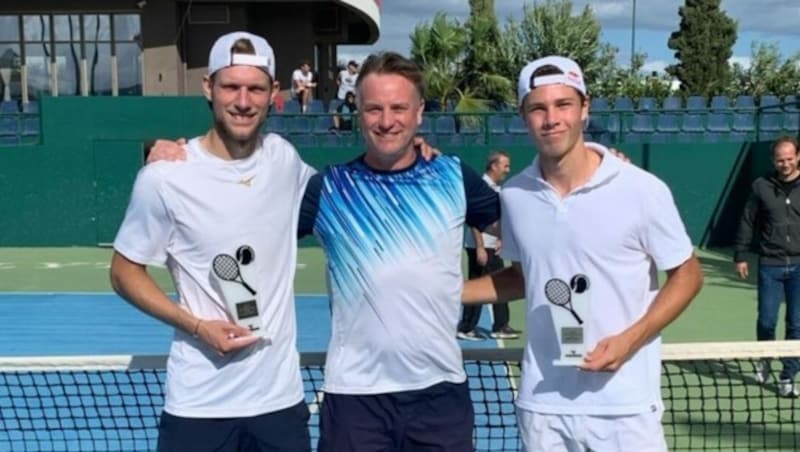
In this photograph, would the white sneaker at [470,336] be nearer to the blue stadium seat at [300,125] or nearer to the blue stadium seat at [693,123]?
the blue stadium seat at [300,125]

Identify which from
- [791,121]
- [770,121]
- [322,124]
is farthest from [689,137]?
[322,124]

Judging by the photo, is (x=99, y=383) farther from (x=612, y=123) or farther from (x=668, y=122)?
(x=668, y=122)

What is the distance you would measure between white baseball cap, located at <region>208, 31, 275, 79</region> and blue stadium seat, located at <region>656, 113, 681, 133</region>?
17610 mm

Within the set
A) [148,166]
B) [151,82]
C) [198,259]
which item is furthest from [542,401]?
[151,82]

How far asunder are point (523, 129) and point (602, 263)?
52.5 ft

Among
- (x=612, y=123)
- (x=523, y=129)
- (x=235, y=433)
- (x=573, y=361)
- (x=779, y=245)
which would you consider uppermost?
(x=612, y=123)

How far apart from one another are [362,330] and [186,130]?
15.9 metres

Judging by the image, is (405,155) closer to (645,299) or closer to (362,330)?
(362,330)

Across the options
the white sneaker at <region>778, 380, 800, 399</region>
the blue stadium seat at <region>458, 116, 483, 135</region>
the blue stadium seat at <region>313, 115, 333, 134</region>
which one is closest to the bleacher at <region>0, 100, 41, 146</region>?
the blue stadium seat at <region>313, 115, 333, 134</region>

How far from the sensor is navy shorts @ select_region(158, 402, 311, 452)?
340 centimetres

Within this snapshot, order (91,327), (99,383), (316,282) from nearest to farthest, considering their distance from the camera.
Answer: (99,383) → (91,327) → (316,282)

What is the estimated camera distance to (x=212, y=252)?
3361 millimetres

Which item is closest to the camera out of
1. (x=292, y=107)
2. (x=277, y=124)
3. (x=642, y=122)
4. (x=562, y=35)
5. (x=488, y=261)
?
(x=488, y=261)

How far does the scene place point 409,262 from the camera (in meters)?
3.38
